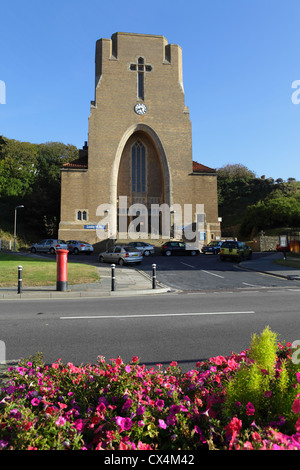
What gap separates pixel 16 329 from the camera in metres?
6.62

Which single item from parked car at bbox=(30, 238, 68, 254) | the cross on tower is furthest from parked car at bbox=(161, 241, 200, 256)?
the cross on tower

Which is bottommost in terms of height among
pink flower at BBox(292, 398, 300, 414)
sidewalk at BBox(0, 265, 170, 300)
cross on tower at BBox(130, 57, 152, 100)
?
sidewalk at BBox(0, 265, 170, 300)

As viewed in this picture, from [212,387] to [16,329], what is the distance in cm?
483

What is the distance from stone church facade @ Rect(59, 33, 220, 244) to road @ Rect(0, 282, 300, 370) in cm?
3463

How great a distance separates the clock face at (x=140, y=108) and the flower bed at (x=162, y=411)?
46969 mm

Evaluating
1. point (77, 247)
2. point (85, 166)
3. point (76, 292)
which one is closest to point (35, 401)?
point (76, 292)

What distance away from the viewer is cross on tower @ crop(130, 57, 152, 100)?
1858 inches

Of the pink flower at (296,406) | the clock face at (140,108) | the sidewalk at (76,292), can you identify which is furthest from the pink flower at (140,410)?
the clock face at (140,108)

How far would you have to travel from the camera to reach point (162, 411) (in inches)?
104

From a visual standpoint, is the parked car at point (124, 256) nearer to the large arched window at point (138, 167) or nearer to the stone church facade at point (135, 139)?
the stone church facade at point (135, 139)

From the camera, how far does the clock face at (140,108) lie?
4644 centimetres

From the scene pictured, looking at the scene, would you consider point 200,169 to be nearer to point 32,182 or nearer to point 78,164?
point 78,164

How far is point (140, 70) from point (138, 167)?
13302 millimetres

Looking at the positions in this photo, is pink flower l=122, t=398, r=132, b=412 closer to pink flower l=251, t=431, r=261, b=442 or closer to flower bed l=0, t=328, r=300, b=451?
flower bed l=0, t=328, r=300, b=451
